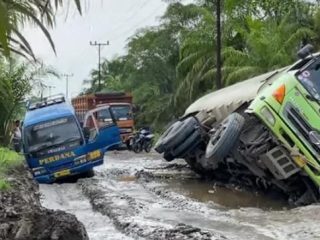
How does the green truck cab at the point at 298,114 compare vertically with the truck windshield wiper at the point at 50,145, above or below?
above

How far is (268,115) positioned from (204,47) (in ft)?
76.8

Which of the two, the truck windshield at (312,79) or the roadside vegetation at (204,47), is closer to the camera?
the truck windshield at (312,79)

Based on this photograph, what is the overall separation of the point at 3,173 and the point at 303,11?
15372 mm

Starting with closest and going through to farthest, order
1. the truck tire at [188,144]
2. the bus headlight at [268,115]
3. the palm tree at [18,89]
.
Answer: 1. the bus headlight at [268,115]
2. the truck tire at [188,144]
3. the palm tree at [18,89]

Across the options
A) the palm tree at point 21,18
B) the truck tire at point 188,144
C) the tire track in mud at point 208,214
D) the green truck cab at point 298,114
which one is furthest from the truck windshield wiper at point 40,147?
the palm tree at point 21,18

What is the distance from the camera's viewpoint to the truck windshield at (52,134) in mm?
17250

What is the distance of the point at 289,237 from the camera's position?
783cm

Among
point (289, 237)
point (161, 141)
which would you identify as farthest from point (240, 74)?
point (289, 237)

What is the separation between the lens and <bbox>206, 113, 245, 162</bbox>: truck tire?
11.2 m

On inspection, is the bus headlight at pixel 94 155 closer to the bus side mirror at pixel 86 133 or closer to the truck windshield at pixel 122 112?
the bus side mirror at pixel 86 133

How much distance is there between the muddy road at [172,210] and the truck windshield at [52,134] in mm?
1255

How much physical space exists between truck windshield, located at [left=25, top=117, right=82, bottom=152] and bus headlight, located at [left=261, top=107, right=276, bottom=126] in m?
8.22

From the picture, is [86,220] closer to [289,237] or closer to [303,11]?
[289,237]

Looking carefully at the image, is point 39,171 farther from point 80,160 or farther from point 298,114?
point 298,114
